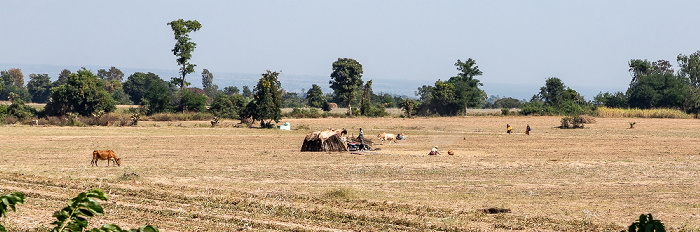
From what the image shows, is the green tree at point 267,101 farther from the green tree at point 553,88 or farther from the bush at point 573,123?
the green tree at point 553,88

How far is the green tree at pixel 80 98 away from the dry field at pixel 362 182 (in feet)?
63.3

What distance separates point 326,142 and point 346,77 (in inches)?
2419

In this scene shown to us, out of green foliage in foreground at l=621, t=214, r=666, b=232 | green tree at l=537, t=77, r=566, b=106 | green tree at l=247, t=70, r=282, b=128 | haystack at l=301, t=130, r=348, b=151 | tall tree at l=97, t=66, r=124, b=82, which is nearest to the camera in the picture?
green foliage in foreground at l=621, t=214, r=666, b=232

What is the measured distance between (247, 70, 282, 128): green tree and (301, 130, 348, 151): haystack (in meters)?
18.7

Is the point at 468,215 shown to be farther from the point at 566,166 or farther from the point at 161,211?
the point at 566,166

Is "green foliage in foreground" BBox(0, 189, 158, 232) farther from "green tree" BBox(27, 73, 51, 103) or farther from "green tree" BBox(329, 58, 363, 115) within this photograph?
"green tree" BBox(27, 73, 51, 103)

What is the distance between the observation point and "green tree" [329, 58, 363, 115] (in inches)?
3649

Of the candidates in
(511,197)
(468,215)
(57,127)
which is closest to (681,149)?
(511,197)

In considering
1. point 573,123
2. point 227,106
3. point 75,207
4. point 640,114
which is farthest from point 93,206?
point 640,114

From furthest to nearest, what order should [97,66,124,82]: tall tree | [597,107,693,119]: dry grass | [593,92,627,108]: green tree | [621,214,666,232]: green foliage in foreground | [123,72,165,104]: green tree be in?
1. [97,66,124,82]: tall tree
2. [123,72,165,104]: green tree
3. [593,92,627,108]: green tree
4. [597,107,693,119]: dry grass
5. [621,214,666,232]: green foliage in foreground

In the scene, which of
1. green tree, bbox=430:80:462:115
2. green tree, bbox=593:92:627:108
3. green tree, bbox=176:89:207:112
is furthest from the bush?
green tree, bbox=176:89:207:112

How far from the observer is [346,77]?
304ft

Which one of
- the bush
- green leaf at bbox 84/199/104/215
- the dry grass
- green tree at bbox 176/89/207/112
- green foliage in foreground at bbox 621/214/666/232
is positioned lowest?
the bush

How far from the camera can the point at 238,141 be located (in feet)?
125
